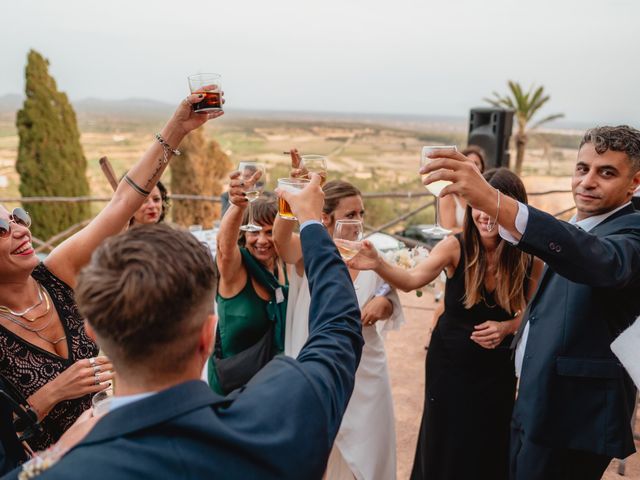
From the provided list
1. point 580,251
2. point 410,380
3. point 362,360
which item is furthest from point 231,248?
point 410,380

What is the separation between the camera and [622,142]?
2029mm

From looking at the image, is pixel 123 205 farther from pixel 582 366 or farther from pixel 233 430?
pixel 582 366

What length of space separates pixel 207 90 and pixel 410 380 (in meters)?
3.83

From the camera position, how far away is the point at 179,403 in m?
0.92

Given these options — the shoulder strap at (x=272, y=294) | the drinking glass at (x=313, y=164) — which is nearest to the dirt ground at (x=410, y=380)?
the shoulder strap at (x=272, y=294)

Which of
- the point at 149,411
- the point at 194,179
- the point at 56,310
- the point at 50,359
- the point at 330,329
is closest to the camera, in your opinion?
the point at 149,411

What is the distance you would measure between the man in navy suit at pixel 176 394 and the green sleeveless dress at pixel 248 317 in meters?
1.67

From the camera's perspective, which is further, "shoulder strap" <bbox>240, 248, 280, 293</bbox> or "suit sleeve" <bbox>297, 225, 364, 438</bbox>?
"shoulder strap" <bbox>240, 248, 280, 293</bbox>

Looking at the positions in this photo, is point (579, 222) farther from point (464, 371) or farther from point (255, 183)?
point (255, 183)

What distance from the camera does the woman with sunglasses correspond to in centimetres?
170

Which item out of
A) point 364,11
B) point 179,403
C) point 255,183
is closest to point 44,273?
point 255,183

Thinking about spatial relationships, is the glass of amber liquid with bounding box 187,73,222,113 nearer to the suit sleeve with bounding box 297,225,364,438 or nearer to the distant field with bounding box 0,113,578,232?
the suit sleeve with bounding box 297,225,364,438

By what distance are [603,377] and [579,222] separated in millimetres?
666

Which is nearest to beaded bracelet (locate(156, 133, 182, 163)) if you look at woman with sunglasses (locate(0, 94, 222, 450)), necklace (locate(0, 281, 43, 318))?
woman with sunglasses (locate(0, 94, 222, 450))
